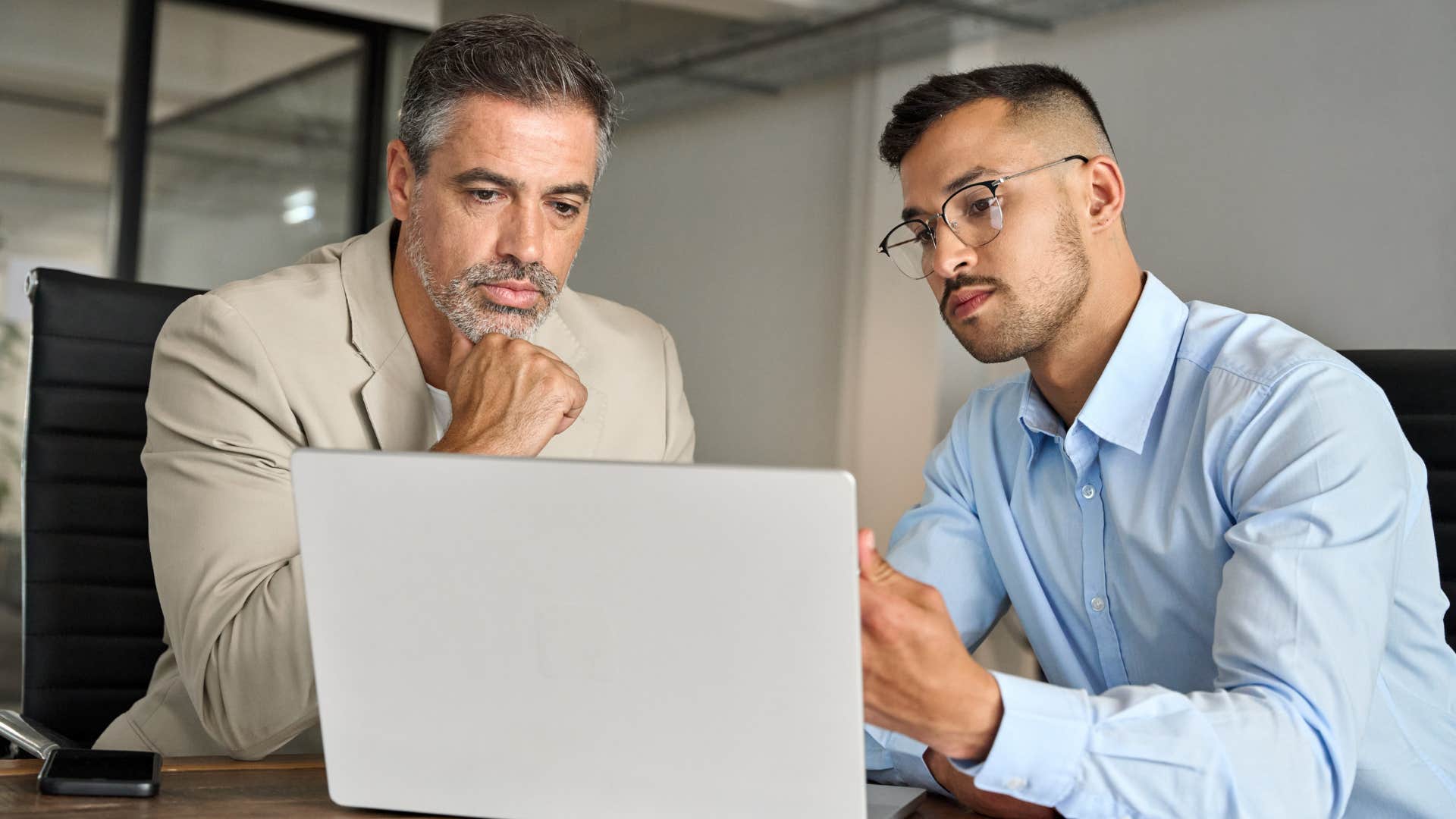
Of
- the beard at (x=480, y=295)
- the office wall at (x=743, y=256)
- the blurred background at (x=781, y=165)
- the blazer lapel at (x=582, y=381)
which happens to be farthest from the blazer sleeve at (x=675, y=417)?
the office wall at (x=743, y=256)

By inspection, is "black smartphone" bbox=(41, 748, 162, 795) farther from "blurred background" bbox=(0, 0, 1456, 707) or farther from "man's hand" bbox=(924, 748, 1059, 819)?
"blurred background" bbox=(0, 0, 1456, 707)

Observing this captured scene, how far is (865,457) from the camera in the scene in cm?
409

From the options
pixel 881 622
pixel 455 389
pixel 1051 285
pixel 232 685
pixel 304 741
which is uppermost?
pixel 1051 285

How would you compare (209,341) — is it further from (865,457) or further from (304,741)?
(865,457)

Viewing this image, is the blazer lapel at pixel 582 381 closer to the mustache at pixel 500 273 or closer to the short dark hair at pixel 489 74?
the mustache at pixel 500 273

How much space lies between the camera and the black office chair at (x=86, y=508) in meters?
1.69

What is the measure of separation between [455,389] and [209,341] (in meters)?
0.28

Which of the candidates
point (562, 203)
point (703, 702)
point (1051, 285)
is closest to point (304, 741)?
point (562, 203)

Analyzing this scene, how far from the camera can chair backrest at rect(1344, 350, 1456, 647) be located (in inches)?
58.2

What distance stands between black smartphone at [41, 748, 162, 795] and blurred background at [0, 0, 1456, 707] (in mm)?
2716

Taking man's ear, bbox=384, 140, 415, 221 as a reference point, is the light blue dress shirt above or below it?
below

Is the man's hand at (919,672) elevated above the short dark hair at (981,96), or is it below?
below

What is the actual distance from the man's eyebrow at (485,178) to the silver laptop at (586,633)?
74 cm

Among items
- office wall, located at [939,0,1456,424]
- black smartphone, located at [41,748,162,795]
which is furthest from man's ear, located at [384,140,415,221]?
office wall, located at [939,0,1456,424]
